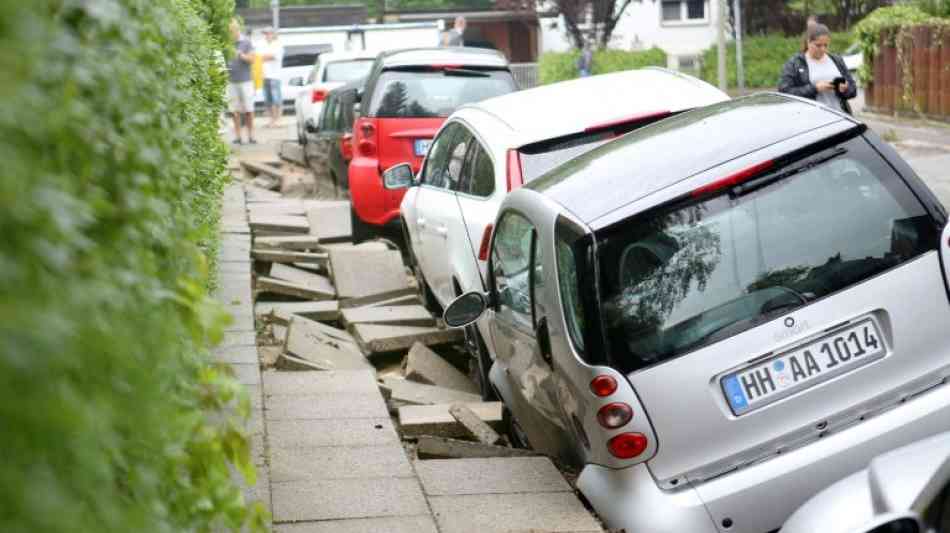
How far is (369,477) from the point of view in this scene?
21.7ft

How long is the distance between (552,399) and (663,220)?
104 cm

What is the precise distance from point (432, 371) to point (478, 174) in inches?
54.5

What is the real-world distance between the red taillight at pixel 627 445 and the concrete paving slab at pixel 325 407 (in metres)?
2.46

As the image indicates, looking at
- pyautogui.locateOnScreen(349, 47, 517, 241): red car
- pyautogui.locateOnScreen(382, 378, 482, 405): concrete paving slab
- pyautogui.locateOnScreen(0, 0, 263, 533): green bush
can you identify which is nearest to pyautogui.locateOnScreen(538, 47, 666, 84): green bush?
pyautogui.locateOnScreen(349, 47, 517, 241): red car

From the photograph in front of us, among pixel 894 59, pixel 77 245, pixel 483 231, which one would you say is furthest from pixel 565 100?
pixel 894 59

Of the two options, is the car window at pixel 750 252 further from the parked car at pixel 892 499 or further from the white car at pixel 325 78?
the white car at pixel 325 78

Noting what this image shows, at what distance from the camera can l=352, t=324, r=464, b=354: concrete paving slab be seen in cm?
1055

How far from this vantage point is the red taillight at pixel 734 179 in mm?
5648

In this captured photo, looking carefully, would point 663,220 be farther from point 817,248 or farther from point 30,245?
point 30,245

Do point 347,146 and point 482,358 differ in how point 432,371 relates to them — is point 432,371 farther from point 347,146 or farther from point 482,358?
point 347,146

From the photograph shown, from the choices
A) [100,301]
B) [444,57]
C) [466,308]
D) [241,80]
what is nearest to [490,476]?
[466,308]

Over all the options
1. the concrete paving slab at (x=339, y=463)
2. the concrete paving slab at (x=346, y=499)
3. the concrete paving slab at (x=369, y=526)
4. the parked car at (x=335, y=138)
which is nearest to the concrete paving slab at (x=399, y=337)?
the concrete paving slab at (x=339, y=463)

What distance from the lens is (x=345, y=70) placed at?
87.2 ft

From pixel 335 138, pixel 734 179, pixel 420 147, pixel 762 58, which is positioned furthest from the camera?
pixel 762 58
